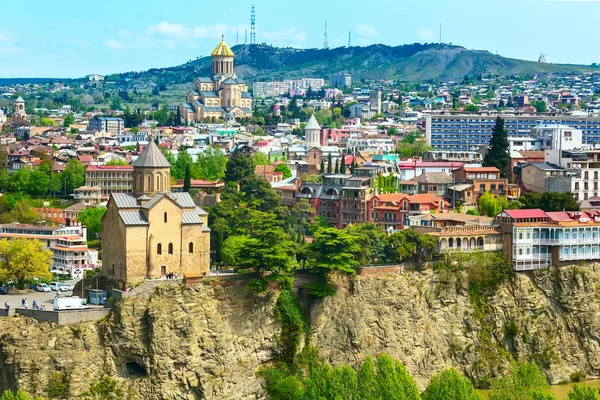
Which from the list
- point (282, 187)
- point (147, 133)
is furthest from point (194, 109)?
point (282, 187)

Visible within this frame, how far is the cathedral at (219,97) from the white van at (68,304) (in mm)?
80328

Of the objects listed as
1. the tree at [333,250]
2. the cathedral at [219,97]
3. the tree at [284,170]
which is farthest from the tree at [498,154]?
the cathedral at [219,97]

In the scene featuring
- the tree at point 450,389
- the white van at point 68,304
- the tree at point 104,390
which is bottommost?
the tree at point 104,390

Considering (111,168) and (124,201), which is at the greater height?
(111,168)

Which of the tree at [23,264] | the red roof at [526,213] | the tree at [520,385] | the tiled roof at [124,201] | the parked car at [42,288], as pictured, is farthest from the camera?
the red roof at [526,213]

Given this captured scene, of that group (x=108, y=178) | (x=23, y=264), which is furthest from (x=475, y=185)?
(x=23, y=264)

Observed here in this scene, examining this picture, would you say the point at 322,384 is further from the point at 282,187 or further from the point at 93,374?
the point at 282,187

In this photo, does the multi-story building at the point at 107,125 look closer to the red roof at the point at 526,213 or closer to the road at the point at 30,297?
the road at the point at 30,297

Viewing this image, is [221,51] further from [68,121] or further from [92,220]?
[92,220]

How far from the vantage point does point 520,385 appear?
44406 millimetres

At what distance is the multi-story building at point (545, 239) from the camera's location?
54250mm

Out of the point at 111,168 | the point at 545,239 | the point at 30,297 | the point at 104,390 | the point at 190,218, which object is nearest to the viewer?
the point at 104,390

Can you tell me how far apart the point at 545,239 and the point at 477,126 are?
43.6 metres

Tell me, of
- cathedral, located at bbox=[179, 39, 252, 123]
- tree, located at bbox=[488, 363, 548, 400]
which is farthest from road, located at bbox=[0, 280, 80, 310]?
cathedral, located at bbox=[179, 39, 252, 123]
